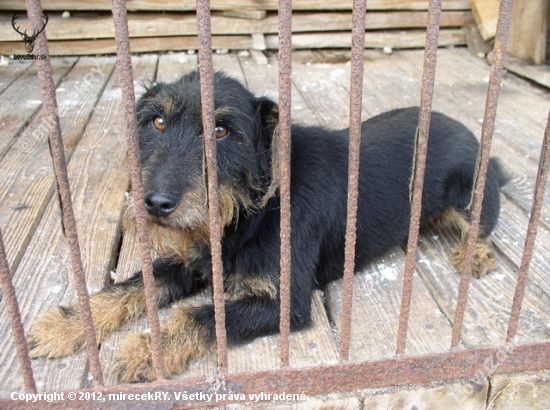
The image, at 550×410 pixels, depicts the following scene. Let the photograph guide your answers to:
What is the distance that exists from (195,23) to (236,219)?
171 inches

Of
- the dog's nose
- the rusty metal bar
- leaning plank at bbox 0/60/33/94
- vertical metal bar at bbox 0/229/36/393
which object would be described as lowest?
the rusty metal bar

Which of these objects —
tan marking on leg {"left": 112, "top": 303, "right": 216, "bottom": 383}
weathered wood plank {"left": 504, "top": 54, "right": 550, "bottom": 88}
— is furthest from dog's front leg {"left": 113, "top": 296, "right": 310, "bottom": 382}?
weathered wood plank {"left": 504, "top": 54, "right": 550, "bottom": 88}

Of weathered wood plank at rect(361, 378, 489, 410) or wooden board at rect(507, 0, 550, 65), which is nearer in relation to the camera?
weathered wood plank at rect(361, 378, 489, 410)

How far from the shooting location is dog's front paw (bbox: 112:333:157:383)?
2064mm

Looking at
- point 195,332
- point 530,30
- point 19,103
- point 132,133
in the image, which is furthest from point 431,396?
point 530,30

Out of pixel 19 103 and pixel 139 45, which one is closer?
pixel 19 103

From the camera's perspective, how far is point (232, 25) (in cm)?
636

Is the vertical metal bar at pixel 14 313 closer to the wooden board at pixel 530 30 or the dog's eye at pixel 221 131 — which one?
the dog's eye at pixel 221 131

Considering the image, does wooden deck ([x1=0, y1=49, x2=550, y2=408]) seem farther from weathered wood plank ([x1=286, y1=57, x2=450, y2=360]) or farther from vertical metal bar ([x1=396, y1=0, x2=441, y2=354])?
vertical metal bar ([x1=396, y1=0, x2=441, y2=354])

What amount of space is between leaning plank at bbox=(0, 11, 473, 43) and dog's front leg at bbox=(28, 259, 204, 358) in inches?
166

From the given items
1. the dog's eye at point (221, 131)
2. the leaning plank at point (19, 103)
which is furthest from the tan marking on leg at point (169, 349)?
the leaning plank at point (19, 103)

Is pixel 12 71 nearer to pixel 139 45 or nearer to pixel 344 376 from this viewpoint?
pixel 139 45

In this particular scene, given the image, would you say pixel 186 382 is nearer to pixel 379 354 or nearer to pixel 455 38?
pixel 379 354

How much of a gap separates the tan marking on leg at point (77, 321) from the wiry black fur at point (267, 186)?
0.20 meters
